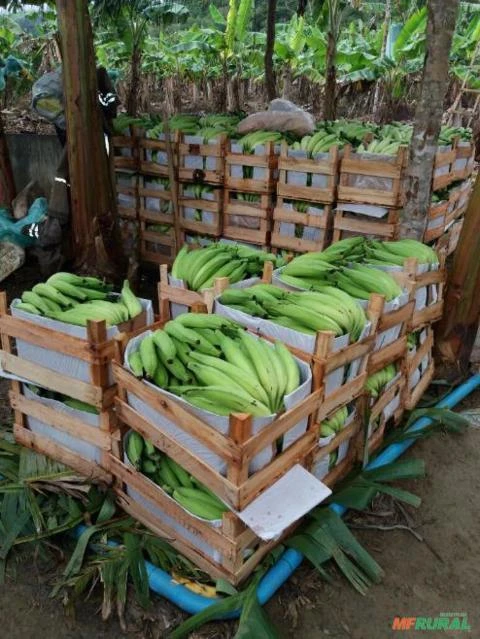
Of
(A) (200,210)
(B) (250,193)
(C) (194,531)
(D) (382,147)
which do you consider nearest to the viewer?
(C) (194,531)

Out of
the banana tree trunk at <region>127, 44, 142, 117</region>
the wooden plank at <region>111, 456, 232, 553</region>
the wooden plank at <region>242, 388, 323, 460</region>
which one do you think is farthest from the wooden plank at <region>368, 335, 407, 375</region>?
the banana tree trunk at <region>127, 44, 142, 117</region>

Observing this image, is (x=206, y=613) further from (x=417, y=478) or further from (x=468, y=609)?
(x=417, y=478)

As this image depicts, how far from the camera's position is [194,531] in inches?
112

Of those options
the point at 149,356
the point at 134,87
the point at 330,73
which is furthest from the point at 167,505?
the point at 134,87

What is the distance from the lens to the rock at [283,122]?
23.2 ft

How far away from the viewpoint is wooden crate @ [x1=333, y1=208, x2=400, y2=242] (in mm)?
6094

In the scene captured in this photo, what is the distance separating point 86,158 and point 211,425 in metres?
4.66

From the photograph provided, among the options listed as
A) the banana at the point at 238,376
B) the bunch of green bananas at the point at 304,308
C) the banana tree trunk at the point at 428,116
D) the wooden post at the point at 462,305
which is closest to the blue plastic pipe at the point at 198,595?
the banana at the point at 238,376

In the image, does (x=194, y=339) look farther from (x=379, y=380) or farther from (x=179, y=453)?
(x=379, y=380)

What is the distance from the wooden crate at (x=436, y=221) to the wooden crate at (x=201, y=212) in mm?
2780

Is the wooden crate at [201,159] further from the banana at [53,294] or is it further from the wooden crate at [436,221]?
the banana at [53,294]

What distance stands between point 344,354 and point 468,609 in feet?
5.25

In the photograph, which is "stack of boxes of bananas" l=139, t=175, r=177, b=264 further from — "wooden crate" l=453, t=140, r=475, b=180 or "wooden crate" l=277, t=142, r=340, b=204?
"wooden crate" l=453, t=140, r=475, b=180

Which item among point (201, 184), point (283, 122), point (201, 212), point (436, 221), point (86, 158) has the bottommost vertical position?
point (201, 212)
